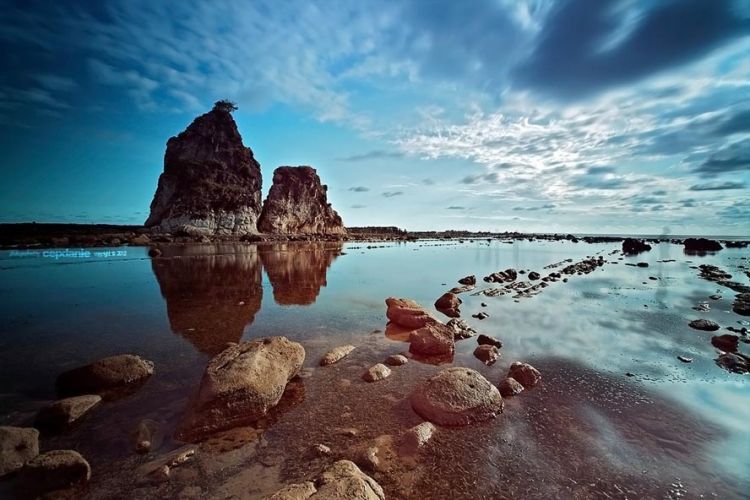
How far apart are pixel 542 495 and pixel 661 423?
151 inches

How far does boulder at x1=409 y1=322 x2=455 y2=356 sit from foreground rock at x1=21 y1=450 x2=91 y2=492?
797 cm

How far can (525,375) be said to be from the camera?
8.12 metres

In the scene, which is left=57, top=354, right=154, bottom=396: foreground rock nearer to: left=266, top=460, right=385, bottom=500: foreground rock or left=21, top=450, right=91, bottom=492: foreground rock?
left=21, top=450, right=91, bottom=492: foreground rock

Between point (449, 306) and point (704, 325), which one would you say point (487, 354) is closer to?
point (449, 306)

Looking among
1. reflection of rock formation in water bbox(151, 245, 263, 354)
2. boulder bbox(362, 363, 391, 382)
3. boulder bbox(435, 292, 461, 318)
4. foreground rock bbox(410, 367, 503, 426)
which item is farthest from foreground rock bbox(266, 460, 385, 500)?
boulder bbox(435, 292, 461, 318)

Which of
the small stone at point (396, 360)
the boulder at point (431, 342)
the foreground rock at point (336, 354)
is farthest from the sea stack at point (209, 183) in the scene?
the small stone at point (396, 360)

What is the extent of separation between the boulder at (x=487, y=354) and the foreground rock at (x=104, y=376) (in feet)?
30.5

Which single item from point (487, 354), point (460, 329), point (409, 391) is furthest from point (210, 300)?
point (487, 354)

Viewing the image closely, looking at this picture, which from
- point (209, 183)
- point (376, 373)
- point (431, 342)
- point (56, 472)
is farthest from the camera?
point (209, 183)

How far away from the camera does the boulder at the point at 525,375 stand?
8.01m

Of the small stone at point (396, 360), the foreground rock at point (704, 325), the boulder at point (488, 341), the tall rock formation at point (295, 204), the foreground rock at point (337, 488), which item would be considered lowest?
the small stone at point (396, 360)

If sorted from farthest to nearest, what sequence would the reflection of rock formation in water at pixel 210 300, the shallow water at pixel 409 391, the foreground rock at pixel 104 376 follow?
the reflection of rock formation in water at pixel 210 300, the foreground rock at pixel 104 376, the shallow water at pixel 409 391

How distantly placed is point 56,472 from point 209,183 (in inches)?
3237

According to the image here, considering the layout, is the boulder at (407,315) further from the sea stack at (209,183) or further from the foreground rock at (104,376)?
the sea stack at (209,183)
